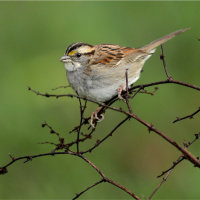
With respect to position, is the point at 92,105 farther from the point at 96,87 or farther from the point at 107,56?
the point at 96,87

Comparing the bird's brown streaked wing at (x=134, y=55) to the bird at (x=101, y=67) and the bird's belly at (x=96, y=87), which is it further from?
the bird's belly at (x=96, y=87)

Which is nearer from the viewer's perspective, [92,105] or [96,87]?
[96,87]

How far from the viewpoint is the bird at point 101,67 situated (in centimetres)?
379

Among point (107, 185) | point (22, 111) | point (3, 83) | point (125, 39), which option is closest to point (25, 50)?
point (3, 83)

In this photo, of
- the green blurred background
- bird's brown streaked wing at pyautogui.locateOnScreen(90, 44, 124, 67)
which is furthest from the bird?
the green blurred background

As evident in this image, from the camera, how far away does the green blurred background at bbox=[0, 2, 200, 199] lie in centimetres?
455

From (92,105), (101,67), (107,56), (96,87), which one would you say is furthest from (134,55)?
(92,105)

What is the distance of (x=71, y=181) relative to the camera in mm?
4547

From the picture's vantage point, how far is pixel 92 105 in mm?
5250

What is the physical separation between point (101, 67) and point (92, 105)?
54.5 inches

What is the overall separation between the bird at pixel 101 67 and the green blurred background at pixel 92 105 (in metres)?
1.09

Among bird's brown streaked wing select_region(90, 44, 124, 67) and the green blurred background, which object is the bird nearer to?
bird's brown streaked wing select_region(90, 44, 124, 67)

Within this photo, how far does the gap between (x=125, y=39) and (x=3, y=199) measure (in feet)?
9.84

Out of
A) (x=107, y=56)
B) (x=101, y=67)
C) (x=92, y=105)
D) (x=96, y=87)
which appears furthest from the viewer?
(x=92, y=105)
